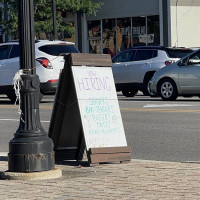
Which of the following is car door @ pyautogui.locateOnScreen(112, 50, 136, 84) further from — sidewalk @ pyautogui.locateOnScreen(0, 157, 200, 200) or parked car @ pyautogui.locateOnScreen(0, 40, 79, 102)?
sidewalk @ pyautogui.locateOnScreen(0, 157, 200, 200)

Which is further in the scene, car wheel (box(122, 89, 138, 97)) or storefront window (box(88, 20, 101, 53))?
storefront window (box(88, 20, 101, 53))

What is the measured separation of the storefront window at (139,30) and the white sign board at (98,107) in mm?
30872

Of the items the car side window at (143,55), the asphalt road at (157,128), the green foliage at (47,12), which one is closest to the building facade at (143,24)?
the green foliage at (47,12)

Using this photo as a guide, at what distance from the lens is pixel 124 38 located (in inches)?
1651

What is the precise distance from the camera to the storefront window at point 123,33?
41750 mm

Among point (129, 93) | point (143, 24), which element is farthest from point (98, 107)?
point (143, 24)

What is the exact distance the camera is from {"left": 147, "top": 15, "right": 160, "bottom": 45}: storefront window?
40.4m

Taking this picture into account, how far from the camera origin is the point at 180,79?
21.7 m

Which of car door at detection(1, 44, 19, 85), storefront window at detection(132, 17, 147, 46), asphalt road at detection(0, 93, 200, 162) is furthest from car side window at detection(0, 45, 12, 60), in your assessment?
storefront window at detection(132, 17, 147, 46)

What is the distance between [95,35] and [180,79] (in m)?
22.2

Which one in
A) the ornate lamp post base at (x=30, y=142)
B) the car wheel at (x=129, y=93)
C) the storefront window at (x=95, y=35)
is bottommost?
the car wheel at (x=129, y=93)

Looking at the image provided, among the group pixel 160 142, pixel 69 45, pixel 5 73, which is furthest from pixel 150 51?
pixel 160 142

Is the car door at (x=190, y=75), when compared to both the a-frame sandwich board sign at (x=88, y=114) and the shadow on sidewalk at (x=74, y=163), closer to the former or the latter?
the a-frame sandwich board sign at (x=88, y=114)

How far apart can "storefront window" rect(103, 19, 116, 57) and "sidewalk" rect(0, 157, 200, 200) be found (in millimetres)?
32981
